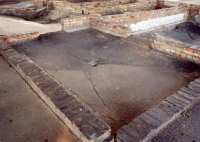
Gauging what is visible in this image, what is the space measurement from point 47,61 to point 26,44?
100cm

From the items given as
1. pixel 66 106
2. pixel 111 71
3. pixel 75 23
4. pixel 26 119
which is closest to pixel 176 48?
pixel 111 71

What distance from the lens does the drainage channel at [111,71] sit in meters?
2.69

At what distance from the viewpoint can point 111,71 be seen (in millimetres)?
3510

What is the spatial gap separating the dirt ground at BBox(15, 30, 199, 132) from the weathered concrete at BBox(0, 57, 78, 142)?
1.56ft

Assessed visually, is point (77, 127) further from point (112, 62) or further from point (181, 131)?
point (112, 62)

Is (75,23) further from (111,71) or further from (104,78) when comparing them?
(104,78)

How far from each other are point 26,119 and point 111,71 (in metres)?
1.53

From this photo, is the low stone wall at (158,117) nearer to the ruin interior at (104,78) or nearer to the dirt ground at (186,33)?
the ruin interior at (104,78)

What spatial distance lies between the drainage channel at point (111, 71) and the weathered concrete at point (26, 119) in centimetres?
40

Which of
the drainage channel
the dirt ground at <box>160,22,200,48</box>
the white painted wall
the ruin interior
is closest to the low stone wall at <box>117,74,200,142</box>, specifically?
the ruin interior

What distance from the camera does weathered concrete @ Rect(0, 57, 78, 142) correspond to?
7.15 ft

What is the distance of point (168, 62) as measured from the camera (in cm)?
382

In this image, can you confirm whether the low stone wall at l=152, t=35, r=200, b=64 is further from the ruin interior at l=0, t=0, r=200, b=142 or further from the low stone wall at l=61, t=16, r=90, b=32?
the low stone wall at l=61, t=16, r=90, b=32

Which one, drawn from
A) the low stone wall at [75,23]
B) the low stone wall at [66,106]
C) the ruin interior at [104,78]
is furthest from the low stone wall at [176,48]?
the low stone wall at [66,106]
